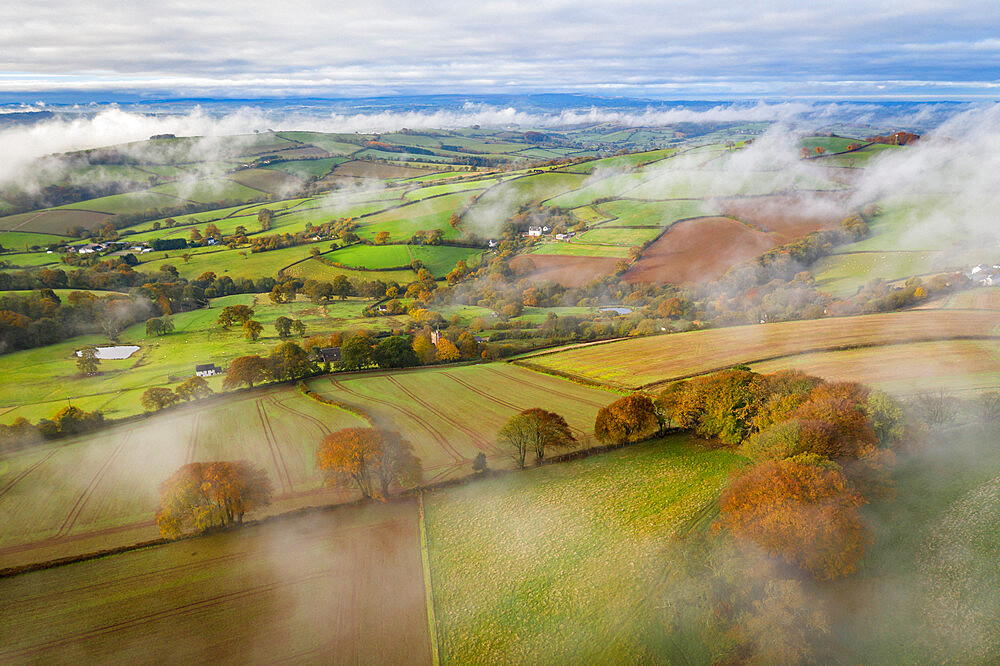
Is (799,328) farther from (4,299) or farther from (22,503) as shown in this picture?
(4,299)

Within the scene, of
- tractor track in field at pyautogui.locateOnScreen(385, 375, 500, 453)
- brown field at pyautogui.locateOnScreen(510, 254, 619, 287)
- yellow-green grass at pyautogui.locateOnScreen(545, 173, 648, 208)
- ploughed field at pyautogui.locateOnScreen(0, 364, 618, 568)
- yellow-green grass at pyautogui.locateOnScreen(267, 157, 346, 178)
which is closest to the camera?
ploughed field at pyautogui.locateOnScreen(0, 364, 618, 568)

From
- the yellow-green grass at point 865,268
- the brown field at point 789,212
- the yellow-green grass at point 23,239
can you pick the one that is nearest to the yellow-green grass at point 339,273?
Result: the yellow-green grass at point 23,239

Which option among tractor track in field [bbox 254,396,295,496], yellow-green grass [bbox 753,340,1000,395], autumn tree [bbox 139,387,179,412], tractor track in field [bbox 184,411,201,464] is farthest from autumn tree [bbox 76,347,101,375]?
yellow-green grass [bbox 753,340,1000,395]

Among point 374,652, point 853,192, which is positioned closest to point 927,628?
point 374,652

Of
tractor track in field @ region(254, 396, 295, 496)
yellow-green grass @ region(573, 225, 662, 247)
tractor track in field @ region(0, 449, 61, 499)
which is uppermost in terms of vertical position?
yellow-green grass @ region(573, 225, 662, 247)

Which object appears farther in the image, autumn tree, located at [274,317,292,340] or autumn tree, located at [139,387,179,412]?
autumn tree, located at [274,317,292,340]

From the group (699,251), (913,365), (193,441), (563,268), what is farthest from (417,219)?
(913,365)

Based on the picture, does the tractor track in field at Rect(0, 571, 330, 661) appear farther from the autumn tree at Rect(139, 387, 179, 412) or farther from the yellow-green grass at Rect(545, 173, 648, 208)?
the yellow-green grass at Rect(545, 173, 648, 208)

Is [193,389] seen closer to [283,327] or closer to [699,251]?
[283,327]
